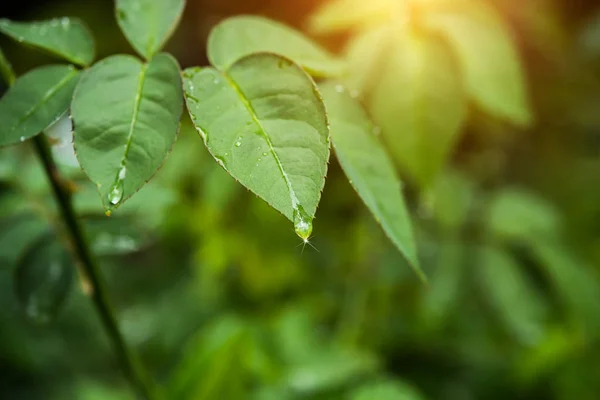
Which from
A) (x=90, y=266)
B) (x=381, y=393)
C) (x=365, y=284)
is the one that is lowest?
(x=365, y=284)

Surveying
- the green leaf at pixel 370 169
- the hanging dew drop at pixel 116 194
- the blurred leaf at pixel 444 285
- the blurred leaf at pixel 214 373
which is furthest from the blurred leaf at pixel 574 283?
the hanging dew drop at pixel 116 194

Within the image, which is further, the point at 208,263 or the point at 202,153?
the point at 202,153

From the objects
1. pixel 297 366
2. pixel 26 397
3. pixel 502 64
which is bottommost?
pixel 26 397

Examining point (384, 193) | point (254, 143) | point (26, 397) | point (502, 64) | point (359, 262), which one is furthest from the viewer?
point (26, 397)

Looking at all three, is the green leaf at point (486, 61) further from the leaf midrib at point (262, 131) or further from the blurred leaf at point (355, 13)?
the leaf midrib at point (262, 131)

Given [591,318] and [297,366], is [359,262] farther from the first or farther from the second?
[591,318]

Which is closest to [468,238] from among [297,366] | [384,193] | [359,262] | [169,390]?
[359,262]

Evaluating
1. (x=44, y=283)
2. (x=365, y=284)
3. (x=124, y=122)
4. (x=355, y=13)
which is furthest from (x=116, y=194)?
(x=365, y=284)

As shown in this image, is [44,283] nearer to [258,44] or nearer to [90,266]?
[90,266]

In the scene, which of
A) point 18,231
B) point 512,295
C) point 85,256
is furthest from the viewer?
point 512,295
